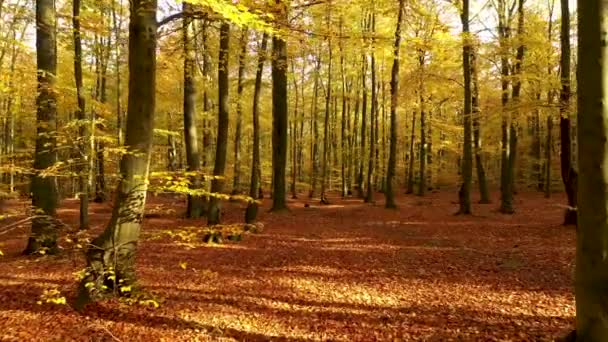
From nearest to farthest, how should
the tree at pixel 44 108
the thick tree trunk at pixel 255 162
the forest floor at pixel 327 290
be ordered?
the forest floor at pixel 327 290
the tree at pixel 44 108
the thick tree trunk at pixel 255 162

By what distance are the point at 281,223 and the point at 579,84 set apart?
1175 centimetres

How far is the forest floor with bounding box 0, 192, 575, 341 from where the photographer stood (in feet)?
17.6

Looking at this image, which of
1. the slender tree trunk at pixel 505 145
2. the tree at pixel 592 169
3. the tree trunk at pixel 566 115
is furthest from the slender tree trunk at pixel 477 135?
the tree at pixel 592 169

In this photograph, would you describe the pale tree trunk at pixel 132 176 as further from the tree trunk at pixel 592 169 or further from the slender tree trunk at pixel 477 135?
the slender tree trunk at pixel 477 135

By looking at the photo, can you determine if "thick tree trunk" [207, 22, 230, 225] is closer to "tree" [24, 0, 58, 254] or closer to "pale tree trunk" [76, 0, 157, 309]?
"tree" [24, 0, 58, 254]

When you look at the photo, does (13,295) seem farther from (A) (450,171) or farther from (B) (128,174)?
(A) (450,171)

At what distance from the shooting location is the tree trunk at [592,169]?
11.5ft

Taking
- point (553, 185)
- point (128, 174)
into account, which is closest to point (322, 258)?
point (128, 174)

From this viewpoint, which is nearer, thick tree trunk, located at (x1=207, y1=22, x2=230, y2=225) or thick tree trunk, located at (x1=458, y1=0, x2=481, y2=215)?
thick tree trunk, located at (x1=207, y1=22, x2=230, y2=225)

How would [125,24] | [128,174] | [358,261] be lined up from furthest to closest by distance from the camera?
[125,24], [358,261], [128,174]

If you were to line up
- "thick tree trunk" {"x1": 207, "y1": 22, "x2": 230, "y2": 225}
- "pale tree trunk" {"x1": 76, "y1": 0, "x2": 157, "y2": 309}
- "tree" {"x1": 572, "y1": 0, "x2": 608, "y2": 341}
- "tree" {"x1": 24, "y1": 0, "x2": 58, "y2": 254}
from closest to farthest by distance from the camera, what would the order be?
"tree" {"x1": 572, "y1": 0, "x2": 608, "y2": 341} → "pale tree trunk" {"x1": 76, "y1": 0, "x2": 157, "y2": 309} → "tree" {"x1": 24, "y1": 0, "x2": 58, "y2": 254} → "thick tree trunk" {"x1": 207, "y1": 22, "x2": 230, "y2": 225}

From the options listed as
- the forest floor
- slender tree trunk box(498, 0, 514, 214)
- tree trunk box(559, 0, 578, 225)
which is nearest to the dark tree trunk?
the forest floor

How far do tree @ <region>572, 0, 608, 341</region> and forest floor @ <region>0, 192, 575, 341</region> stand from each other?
1568 mm

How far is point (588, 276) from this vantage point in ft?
11.8
